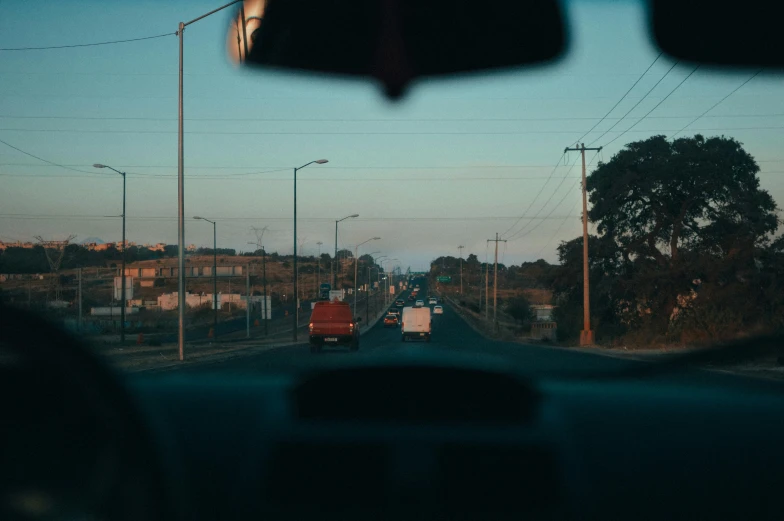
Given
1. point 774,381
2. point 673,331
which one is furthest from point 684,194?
point 774,381

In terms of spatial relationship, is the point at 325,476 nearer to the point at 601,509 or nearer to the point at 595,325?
the point at 601,509

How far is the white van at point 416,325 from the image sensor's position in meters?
51.8

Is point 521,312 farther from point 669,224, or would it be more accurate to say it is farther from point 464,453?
point 464,453

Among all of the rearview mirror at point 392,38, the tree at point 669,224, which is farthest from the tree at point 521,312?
the rearview mirror at point 392,38

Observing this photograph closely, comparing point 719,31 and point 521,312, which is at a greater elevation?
point 719,31

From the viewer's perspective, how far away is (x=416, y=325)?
5250cm

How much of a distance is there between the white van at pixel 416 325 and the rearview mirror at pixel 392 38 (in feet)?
144

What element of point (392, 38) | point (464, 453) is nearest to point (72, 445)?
point (464, 453)

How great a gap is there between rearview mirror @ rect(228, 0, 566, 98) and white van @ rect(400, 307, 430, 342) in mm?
43968

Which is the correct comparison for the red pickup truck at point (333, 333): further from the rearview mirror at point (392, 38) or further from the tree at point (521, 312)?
the tree at point (521, 312)

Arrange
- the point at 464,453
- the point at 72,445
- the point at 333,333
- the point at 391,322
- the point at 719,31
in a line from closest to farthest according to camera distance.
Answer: the point at 72,445 < the point at 464,453 < the point at 719,31 < the point at 333,333 < the point at 391,322

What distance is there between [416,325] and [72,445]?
5037 centimetres

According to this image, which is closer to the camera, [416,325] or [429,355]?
[429,355]

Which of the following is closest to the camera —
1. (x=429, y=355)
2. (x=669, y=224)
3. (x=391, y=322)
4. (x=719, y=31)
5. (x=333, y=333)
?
(x=429, y=355)
